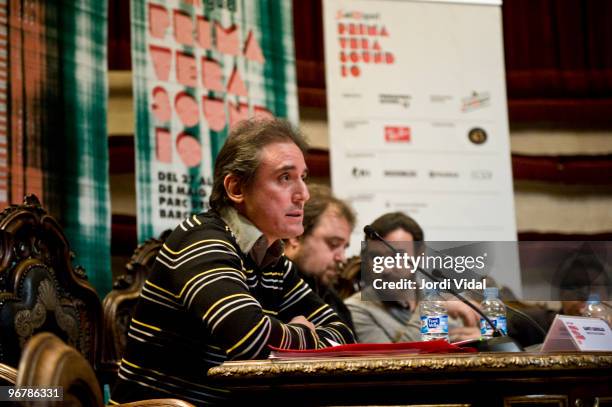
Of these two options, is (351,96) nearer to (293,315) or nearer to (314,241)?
(314,241)

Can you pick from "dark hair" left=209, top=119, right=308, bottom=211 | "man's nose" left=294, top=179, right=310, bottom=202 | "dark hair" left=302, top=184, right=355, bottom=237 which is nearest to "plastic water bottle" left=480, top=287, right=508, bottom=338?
"man's nose" left=294, top=179, right=310, bottom=202

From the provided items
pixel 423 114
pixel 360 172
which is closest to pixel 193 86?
pixel 360 172

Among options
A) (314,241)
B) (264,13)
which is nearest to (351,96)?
(264,13)

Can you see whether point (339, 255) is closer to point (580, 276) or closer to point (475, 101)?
point (580, 276)

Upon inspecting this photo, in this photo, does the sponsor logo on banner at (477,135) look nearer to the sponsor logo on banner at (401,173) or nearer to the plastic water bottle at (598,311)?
the sponsor logo on banner at (401,173)

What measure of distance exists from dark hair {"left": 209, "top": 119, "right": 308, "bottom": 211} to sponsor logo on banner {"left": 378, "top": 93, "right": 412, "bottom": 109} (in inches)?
91.9

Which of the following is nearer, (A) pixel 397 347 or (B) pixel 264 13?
(A) pixel 397 347

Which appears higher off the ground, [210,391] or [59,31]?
[59,31]

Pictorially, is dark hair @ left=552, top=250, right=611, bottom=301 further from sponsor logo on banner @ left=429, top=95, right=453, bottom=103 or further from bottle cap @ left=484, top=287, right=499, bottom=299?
sponsor logo on banner @ left=429, top=95, right=453, bottom=103

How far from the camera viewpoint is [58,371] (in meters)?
1.03

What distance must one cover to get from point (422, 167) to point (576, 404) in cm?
317

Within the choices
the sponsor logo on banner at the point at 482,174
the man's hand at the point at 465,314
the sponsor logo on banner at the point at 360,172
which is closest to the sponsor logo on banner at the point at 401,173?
Answer: the sponsor logo on banner at the point at 360,172

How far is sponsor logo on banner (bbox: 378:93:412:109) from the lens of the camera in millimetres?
4555

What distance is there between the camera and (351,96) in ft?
14.8
